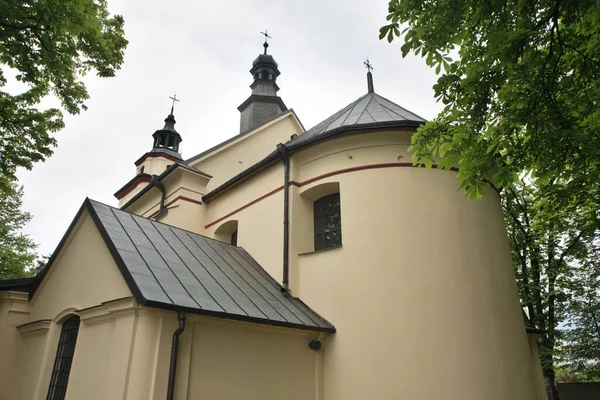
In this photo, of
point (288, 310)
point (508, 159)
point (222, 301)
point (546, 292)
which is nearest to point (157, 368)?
point (222, 301)

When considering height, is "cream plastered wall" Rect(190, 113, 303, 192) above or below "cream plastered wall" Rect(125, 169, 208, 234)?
above

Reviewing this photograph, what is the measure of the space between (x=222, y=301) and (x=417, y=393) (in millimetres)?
3467

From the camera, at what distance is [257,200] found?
10.1 metres

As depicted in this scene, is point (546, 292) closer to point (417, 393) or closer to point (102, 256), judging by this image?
point (417, 393)

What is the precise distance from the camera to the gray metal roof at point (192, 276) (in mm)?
5969

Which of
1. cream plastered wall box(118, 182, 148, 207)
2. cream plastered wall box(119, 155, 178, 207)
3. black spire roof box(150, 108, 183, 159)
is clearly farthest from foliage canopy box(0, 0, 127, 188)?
black spire roof box(150, 108, 183, 159)

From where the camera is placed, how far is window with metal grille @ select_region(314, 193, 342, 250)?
29.4 feet

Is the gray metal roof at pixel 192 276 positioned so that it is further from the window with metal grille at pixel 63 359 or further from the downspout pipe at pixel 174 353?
the window with metal grille at pixel 63 359

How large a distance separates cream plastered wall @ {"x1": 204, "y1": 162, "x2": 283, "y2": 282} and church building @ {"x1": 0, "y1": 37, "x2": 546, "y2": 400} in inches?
1.8

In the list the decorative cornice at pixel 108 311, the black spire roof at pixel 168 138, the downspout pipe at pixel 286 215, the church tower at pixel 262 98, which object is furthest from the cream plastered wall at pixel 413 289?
the black spire roof at pixel 168 138

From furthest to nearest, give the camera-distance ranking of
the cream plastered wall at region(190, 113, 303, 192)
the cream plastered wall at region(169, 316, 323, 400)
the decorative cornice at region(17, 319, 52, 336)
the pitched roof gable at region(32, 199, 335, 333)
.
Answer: the cream plastered wall at region(190, 113, 303, 192), the decorative cornice at region(17, 319, 52, 336), the pitched roof gable at region(32, 199, 335, 333), the cream plastered wall at region(169, 316, 323, 400)

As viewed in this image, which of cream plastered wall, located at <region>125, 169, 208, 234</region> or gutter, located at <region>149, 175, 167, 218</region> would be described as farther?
gutter, located at <region>149, 175, 167, 218</region>

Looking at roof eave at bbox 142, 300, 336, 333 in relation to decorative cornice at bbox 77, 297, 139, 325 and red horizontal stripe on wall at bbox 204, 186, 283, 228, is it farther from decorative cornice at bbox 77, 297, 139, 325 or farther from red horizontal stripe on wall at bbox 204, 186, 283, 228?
red horizontal stripe on wall at bbox 204, 186, 283, 228

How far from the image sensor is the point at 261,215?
986 centimetres
